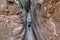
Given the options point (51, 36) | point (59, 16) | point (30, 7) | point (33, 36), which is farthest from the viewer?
point (30, 7)

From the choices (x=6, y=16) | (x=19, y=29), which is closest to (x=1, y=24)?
(x=6, y=16)

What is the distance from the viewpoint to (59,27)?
1098 mm

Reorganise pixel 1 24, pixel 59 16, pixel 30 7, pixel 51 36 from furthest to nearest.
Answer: pixel 30 7, pixel 1 24, pixel 51 36, pixel 59 16

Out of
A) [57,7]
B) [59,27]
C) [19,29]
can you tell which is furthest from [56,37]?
[19,29]

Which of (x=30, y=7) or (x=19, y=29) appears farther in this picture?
(x=30, y=7)

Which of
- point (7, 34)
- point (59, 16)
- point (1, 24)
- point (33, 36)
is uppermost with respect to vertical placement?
point (59, 16)

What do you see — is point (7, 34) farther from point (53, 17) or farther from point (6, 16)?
point (53, 17)

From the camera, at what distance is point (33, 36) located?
7.32 feet

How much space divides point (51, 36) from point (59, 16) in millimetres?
247

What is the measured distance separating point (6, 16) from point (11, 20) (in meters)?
0.08

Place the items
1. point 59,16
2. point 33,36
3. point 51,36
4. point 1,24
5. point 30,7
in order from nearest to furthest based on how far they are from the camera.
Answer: point 59,16
point 51,36
point 1,24
point 33,36
point 30,7

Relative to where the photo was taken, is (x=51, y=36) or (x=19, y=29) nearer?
(x=51, y=36)

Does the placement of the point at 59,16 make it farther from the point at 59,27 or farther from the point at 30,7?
the point at 30,7

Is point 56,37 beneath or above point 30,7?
beneath
